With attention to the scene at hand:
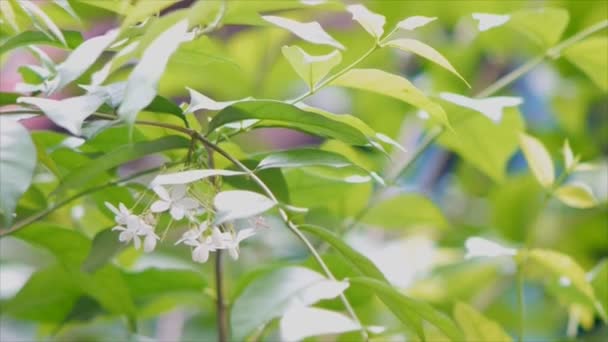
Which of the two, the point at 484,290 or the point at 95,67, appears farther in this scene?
the point at 484,290

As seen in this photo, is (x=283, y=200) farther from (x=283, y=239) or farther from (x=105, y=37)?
(x=283, y=239)

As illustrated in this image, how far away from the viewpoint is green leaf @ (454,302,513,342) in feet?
1.75

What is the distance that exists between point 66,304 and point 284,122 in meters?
0.27

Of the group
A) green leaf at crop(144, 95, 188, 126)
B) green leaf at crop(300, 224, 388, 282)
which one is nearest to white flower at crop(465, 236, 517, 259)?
green leaf at crop(300, 224, 388, 282)

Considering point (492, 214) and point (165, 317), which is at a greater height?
point (492, 214)

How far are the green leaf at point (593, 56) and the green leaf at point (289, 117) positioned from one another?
256 millimetres

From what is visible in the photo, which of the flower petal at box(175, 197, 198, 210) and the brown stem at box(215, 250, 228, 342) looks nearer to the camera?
the flower petal at box(175, 197, 198, 210)

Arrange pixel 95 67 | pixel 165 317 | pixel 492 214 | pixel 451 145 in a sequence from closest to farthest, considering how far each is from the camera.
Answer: pixel 95 67 < pixel 451 145 < pixel 492 214 < pixel 165 317

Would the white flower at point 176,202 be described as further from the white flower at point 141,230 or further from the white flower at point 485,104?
the white flower at point 485,104

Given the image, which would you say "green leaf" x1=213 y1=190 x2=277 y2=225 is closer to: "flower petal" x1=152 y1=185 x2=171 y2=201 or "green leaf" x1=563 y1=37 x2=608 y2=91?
"flower petal" x1=152 y1=185 x2=171 y2=201

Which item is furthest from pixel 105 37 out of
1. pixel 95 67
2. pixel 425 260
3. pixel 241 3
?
pixel 425 260

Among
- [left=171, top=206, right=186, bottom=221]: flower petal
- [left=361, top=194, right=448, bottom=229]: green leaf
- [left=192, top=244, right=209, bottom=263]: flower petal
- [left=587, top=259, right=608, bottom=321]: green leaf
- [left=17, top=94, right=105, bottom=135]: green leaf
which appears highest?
[left=17, top=94, right=105, bottom=135]: green leaf

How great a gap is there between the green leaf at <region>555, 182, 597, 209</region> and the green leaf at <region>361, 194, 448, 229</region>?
16cm

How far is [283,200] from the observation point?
1.40 ft
